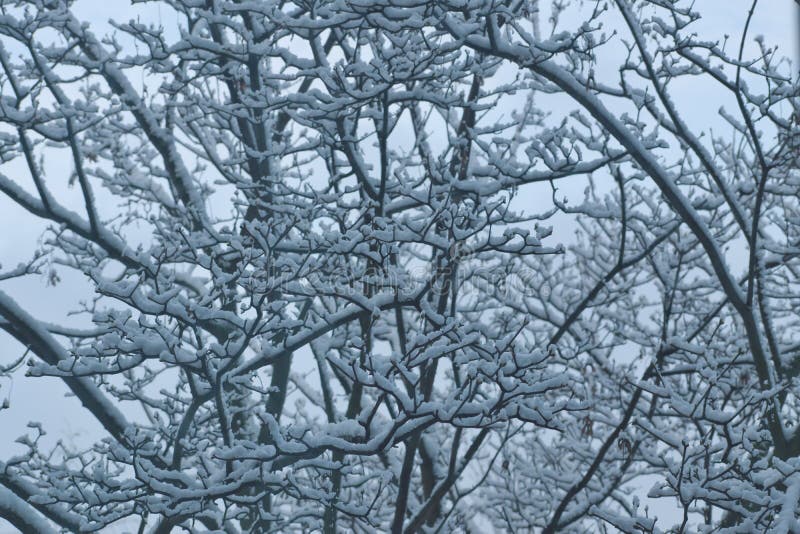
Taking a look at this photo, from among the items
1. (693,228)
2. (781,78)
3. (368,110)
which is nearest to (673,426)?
(693,228)

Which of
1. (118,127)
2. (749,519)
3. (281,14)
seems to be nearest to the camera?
(749,519)

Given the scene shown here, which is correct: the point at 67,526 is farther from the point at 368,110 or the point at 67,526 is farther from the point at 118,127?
the point at 118,127

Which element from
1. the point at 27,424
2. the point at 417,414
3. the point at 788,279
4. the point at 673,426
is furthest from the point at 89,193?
the point at 673,426

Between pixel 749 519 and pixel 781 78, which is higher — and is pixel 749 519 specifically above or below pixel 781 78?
below

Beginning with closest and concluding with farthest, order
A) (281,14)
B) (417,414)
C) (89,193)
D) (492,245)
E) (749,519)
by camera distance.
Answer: (417,414) → (749,519) → (492,245) → (281,14) → (89,193)

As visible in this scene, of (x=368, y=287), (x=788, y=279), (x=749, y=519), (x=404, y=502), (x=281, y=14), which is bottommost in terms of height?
(x=749, y=519)

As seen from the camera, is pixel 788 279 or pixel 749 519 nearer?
pixel 749 519

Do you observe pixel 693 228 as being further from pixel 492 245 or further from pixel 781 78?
pixel 492 245

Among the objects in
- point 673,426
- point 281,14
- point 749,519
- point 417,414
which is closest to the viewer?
point 417,414

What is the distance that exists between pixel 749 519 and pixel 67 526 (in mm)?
4393

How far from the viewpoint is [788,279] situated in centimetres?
984

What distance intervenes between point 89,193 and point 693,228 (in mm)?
4602

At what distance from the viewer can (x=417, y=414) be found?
14.4 ft

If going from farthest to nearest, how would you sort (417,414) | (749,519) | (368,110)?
1. (368,110)
2. (749,519)
3. (417,414)
